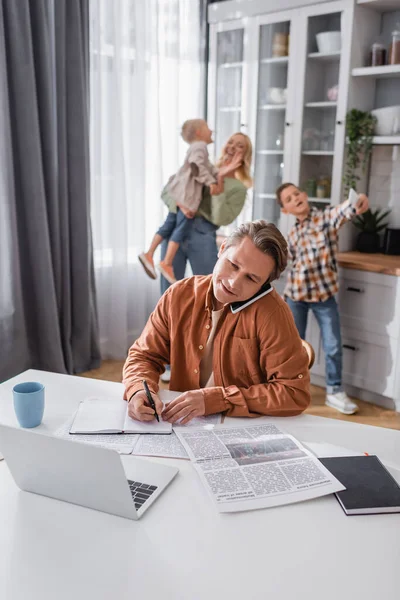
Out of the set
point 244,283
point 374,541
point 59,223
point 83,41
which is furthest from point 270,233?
point 83,41

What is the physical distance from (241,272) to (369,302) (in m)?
1.81

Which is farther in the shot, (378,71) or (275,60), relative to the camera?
(275,60)

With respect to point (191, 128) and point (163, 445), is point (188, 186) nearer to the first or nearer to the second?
point (191, 128)

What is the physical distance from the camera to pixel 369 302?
3137mm

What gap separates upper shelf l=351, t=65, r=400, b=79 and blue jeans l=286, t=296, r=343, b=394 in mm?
1223

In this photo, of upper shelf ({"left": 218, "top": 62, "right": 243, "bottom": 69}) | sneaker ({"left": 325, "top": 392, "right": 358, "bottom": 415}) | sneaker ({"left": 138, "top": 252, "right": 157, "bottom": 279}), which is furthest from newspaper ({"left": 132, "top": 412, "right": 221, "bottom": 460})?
upper shelf ({"left": 218, "top": 62, "right": 243, "bottom": 69})

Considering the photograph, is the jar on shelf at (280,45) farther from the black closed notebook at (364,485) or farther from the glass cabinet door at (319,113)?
the black closed notebook at (364,485)

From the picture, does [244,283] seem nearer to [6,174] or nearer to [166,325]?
[166,325]

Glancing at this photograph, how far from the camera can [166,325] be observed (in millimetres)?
1705

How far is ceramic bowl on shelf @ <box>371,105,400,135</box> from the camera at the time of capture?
125 inches

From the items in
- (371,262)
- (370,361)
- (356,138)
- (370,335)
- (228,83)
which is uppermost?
(228,83)

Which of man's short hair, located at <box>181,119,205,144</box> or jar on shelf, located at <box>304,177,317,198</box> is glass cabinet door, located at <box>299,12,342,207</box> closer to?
jar on shelf, located at <box>304,177,317,198</box>

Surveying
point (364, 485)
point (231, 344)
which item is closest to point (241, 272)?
point (231, 344)

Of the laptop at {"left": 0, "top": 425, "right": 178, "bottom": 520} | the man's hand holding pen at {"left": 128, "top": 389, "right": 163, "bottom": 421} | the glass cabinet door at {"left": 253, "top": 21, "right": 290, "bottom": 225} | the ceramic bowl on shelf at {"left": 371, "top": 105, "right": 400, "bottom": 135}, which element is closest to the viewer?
the laptop at {"left": 0, "top": 425, "right": 178, "bottom": 520}
